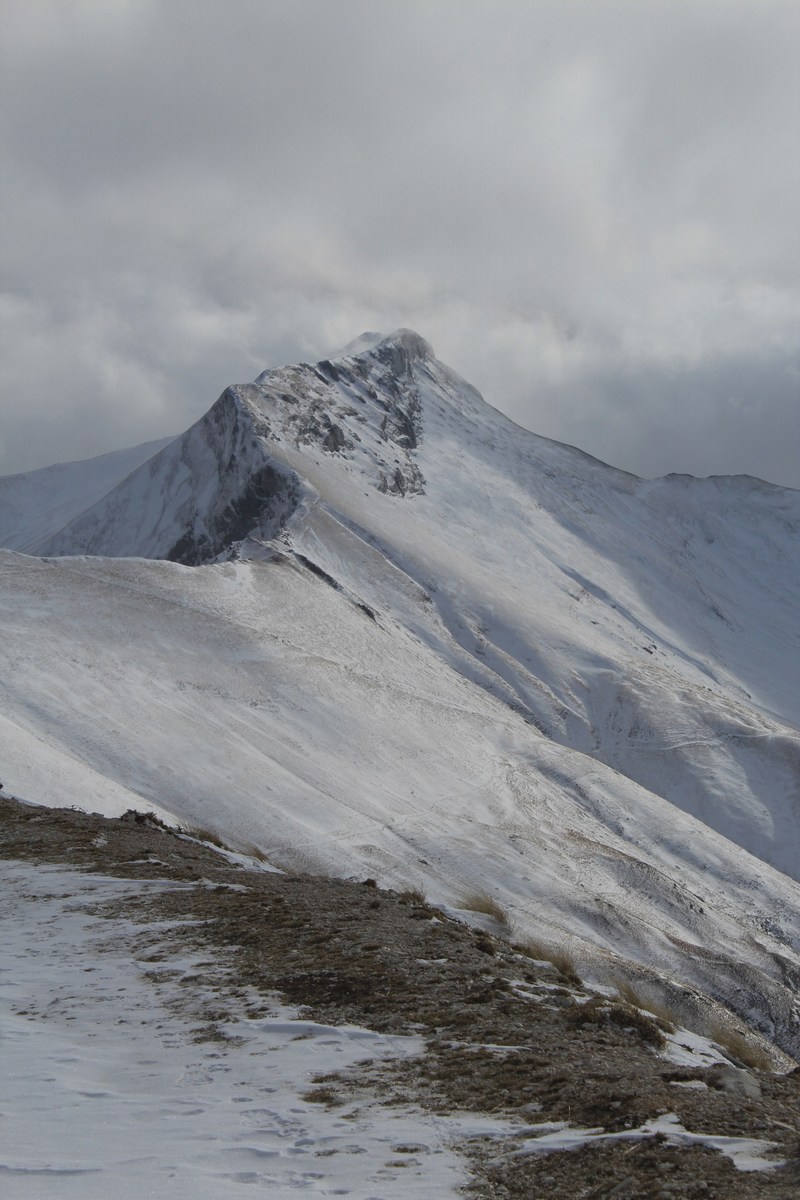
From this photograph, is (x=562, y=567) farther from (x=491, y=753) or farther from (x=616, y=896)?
(x=616, y=896)

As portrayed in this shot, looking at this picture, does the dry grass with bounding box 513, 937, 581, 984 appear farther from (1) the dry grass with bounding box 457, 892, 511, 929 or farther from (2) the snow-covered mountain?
(2) the snow-covered mountain

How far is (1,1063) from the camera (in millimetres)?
9062

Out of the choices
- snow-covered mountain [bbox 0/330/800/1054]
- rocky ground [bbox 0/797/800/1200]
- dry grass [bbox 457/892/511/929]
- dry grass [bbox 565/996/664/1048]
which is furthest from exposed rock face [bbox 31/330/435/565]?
dry grass [bbox 565/996/664/1048]

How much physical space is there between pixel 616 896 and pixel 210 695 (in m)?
28.0

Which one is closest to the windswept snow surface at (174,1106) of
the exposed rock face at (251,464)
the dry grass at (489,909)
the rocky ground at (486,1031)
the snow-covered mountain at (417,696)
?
the rocky ground at (486,1031)

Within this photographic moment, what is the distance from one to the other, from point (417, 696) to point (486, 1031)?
234ft

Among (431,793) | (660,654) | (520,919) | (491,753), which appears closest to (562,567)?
(660,654)

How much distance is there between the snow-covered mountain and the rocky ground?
21764 mm

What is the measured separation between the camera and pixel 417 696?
80.9 meters

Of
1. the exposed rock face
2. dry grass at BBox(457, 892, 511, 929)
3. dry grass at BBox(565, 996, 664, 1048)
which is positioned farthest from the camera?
the exposed rock face

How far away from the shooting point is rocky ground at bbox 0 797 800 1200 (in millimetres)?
6699

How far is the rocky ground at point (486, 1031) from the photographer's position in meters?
6.70

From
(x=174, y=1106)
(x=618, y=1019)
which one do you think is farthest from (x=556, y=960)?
(x=174, y=1106)

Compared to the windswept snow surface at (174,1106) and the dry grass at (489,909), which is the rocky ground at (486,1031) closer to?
the windswept snow surface at (174,1106)
